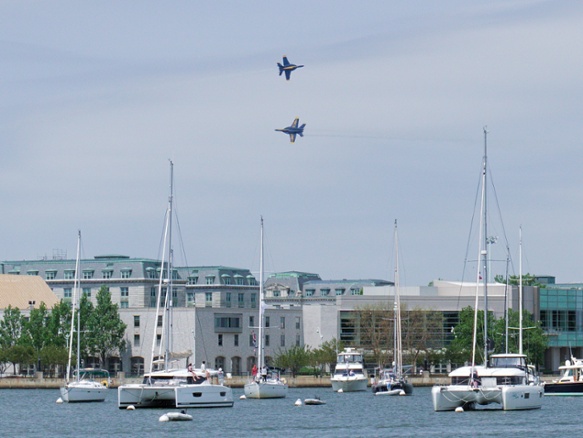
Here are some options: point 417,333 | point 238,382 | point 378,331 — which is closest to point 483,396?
point 238,382

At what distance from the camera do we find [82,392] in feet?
429

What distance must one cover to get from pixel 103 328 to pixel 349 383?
5071cm

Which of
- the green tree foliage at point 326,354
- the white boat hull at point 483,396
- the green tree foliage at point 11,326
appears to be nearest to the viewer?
the white boat hull at point 483,396

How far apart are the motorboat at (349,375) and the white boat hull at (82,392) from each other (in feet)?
114

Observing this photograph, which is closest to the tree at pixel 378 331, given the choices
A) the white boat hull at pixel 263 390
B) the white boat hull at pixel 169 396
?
the white boat hull at pixel 263 390

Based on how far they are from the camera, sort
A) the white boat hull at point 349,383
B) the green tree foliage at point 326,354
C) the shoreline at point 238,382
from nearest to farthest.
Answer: the white boat hull at point 349,383 → the shoreline at point 238,382 → the green tree foliage at point 326,354

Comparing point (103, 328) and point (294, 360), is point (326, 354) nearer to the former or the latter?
point (294, 360)

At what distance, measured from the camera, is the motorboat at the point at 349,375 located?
158250mm

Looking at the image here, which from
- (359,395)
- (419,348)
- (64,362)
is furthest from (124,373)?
(359,395)

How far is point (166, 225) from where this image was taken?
4557 inches

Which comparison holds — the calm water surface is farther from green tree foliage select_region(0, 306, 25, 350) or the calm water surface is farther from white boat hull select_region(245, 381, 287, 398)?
green tree foliage select_region(0, 306, 25, 350)

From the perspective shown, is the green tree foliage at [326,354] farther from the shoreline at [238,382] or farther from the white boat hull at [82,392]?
the white boat hull at [82,392]

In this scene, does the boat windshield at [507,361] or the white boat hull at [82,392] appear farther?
the white boat hull at [82,392]

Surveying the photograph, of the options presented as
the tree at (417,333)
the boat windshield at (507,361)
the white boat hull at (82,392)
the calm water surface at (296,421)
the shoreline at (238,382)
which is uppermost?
the tree at (417,333)
